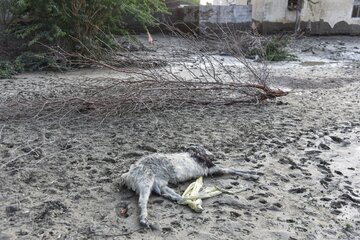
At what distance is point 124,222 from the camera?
275 cm

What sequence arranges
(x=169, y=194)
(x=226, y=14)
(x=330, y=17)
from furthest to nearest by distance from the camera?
(x=330, y=17)
(x=226, y=14)
(x=169, y=194)

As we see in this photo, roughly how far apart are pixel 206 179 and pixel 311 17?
12.4 meters

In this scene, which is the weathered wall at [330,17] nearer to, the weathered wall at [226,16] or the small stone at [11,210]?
the weathered wall at [226,16]

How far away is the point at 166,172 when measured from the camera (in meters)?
3.29

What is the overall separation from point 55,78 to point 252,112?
381 centimetres

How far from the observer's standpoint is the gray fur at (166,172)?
3.06 meters

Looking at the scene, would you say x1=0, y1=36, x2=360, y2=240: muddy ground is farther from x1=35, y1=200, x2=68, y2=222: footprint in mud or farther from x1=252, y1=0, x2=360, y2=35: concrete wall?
x1=252, y1=0, x2=360, y2=35: concrete wall

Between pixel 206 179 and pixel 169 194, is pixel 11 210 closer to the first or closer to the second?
pixel 169 194

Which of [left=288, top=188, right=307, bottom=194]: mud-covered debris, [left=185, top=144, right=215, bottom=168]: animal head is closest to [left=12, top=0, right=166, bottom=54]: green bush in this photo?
[left=185, top=144, right=215, bottom=168]: animal head

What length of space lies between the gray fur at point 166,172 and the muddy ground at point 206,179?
7 centimetres

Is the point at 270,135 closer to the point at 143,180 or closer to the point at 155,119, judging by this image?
the point at 155,119

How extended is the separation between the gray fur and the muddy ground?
7 cm

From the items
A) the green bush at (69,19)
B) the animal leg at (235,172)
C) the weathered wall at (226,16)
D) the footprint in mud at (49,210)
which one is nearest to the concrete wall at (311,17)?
the weathered wall at (226,16)

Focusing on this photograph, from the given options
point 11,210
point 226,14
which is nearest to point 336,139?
point 11,210
